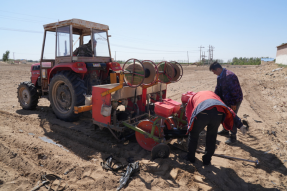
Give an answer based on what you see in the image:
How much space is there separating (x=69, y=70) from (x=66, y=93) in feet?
1.94

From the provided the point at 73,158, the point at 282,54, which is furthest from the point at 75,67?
the point at 282,54

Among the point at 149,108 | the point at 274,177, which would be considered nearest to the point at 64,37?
the point at 149,108

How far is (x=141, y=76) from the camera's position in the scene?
3584mm

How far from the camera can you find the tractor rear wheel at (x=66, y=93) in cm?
449

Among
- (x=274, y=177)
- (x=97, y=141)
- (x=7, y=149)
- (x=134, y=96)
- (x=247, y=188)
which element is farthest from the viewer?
(x=134, y=96)

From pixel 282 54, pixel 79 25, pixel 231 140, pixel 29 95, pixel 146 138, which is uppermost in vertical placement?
pixel 282 54

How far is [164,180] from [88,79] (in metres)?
3.51

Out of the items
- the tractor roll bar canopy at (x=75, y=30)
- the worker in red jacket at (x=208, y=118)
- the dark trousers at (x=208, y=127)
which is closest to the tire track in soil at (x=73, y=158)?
the dark trousers at (x=208, y=127)

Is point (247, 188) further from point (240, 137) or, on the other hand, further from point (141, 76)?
point (141, 76)

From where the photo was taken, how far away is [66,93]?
15.8 ft

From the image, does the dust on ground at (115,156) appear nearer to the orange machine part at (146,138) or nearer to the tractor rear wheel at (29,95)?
the orange machine part at (146,138)

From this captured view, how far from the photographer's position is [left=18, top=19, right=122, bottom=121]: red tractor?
461cm

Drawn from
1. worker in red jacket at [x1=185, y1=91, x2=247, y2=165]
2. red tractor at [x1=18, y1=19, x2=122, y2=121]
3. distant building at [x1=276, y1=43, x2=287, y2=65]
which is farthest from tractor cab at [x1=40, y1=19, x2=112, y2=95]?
distant building at [x1=276, y1=43, x2=287, y2=65]

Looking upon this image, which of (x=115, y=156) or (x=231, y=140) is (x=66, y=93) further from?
(x=231, y=140)
